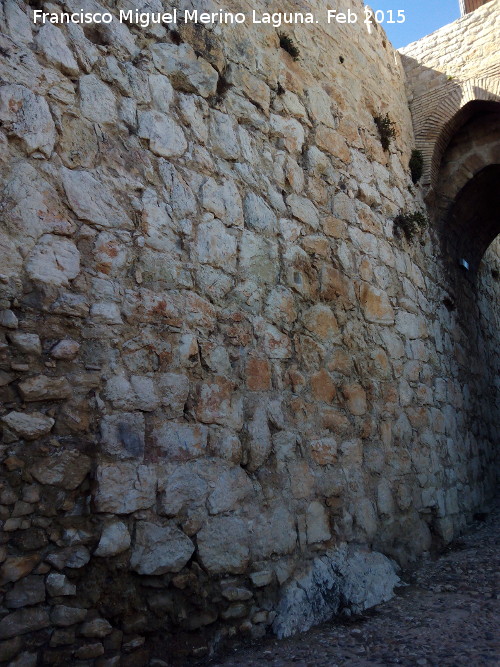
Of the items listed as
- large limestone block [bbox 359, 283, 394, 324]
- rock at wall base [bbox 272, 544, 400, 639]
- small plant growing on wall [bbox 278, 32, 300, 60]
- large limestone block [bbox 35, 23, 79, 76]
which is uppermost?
small plant growing on wall [bbox 278, 32, 300, 60]

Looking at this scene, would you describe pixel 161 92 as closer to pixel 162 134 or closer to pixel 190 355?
pixel 162 134

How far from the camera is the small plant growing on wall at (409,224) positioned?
483cm

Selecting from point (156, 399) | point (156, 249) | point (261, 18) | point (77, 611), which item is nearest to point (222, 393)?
point (156, 399)

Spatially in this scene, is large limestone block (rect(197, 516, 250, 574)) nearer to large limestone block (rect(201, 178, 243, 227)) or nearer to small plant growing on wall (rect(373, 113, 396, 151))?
large limestone block (rect(201, 178, 243, 227))

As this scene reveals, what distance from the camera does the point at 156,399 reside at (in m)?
2.49

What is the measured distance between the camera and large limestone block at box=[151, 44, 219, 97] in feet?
9.84

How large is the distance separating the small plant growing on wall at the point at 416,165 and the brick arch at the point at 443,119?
0.05 meters

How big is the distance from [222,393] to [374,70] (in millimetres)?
3824

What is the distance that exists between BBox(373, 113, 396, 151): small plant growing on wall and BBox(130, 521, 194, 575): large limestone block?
3.88 meters

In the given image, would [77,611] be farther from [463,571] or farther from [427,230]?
[427,230]

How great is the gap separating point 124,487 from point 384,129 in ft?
13.1

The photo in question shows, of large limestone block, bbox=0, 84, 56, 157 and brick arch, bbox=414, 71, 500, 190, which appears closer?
large limestone block, bbox=0, 84, 56, 157

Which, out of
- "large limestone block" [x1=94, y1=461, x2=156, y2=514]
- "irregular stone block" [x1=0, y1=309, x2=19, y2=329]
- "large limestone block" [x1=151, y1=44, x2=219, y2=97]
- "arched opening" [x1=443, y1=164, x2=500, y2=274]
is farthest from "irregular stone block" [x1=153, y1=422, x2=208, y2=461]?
"arched opening" [x1=443, y1=164, x2=500, y2=274]

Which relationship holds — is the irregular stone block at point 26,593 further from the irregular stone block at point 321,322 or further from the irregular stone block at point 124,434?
the irregular stone block at point 321,322
